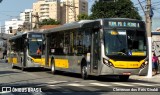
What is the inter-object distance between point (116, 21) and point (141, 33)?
1.43m

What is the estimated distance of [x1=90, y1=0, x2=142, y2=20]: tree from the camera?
6281cm

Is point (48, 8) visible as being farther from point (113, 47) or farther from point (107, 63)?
point (107, 63)

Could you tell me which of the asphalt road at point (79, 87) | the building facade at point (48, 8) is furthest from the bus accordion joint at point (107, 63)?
the building facade at point (48, 8)

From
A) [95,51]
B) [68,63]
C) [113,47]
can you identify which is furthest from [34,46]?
[113,47]

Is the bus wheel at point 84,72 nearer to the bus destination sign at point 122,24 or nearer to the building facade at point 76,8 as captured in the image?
the bus destination sign at point 122,24

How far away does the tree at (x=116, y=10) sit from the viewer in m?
62.8

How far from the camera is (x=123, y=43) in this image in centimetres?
2130

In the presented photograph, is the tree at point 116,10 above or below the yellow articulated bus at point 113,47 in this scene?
above

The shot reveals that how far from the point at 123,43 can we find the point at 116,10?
42.3 meters

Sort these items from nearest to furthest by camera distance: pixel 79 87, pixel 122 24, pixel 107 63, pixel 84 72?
pixel 79 87 → pixel 107 63 → pixel 122 24 → pixel 84 72

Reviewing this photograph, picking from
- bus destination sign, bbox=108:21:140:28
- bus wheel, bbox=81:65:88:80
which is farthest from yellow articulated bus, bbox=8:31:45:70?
bus destination sign, bbox=108:21:140:28

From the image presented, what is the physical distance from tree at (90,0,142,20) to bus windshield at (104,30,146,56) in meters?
40.9

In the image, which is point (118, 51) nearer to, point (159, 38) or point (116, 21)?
point (116, 21)

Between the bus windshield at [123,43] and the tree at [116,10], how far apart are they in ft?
134
